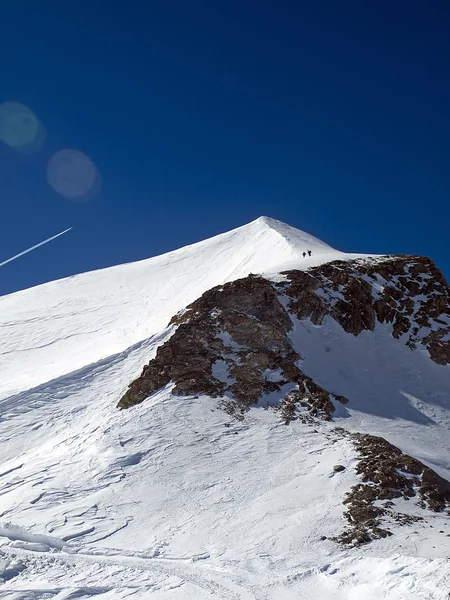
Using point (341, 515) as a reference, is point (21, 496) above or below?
below

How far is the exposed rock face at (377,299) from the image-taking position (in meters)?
29.1

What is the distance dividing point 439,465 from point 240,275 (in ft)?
67.2

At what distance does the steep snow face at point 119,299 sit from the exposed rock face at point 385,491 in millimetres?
15941

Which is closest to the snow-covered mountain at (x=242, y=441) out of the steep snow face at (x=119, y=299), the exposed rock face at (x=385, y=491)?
the exposed rock face at (x=385, y=491)

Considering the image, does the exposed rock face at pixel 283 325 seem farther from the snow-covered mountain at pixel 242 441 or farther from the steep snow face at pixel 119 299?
the steep snow face at pixel 119 299

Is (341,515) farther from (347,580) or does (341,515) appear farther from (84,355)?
(84,355)

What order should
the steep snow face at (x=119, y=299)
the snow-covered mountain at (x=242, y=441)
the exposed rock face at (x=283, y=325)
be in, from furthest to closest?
the steep snow face at (x=119, y=299) < the exposed rock face at (x=283, y=325) < the snow-covered mountain at (x=242, y=441)

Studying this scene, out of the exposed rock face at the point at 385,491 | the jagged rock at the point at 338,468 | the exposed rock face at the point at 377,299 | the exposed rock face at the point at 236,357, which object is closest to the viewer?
the exposed rock face at the point at 385,491

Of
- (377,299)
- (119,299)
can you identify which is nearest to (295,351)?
(377,299)

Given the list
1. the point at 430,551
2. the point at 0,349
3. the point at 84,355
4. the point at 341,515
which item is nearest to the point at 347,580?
the point at 430,551

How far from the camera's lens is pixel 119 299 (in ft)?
142

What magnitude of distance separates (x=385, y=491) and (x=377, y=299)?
52.6ft

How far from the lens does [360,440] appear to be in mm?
19906

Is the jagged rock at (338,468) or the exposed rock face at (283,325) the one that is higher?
the exposed rock face at (283,325)
